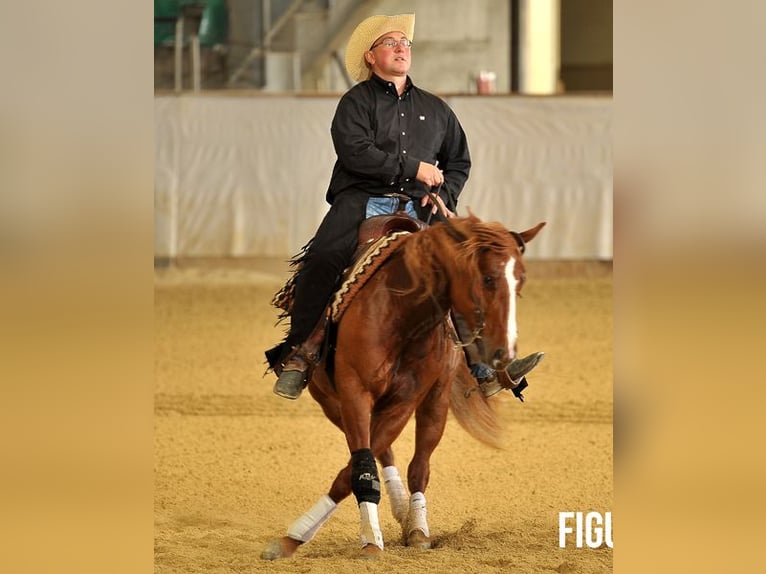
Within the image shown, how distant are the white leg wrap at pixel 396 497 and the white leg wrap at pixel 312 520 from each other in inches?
14.2

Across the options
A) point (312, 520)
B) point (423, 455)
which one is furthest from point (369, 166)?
point (312, 520)

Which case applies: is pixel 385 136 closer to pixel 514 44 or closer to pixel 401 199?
pixel 401 199

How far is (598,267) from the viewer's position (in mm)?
11445

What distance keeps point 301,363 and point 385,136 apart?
0.81 metres

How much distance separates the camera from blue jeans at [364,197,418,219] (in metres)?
3.93

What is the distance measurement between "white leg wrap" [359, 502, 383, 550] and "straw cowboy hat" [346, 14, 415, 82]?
4.89 feet

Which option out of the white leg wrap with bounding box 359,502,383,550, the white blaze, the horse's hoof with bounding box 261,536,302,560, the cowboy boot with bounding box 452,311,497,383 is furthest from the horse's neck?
the horse's hoof with bounding box 261,536,302,560

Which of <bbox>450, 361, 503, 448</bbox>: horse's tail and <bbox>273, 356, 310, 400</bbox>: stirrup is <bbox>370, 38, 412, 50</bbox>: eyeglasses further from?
<bbox>450, 361, 503, 448</bbox>: horse's tail

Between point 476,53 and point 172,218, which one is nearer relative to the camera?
point 172,218

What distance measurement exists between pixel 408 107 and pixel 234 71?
43.1 ft

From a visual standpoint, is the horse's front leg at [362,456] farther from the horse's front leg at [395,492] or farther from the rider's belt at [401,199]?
the rider's belt at [401,199]
